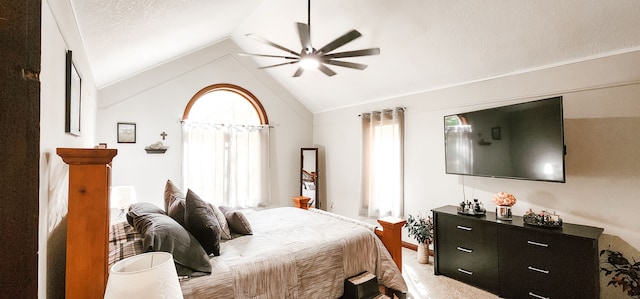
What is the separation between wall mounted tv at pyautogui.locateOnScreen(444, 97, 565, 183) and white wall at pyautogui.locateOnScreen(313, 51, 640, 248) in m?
0.29

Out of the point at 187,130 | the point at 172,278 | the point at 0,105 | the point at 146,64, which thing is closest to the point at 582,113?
the point at 172,278

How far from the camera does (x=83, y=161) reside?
95 centimetres

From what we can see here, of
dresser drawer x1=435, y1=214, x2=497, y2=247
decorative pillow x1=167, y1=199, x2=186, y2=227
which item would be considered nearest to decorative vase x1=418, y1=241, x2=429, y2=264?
dresser drawer x1=435, y1=214, x2=497, y2=247

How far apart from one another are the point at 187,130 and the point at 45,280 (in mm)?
3434

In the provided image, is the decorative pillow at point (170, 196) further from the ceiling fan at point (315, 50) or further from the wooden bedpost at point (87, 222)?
the ceiling fan at point (315, 50)

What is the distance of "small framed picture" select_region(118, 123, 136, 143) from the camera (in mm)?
3721

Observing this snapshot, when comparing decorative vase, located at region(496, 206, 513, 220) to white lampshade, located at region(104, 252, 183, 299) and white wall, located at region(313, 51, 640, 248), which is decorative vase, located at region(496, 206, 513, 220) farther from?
white lampshade, located at region(104, 252, 183, 299)

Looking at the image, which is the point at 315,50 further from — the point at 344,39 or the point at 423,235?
the point at 423,235

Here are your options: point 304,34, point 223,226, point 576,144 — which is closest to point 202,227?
point 223,226

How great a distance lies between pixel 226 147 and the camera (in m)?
4.49

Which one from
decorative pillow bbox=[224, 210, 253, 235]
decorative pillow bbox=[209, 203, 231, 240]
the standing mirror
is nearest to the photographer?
decorative pillow bbox=[209, 203, 231, 240]

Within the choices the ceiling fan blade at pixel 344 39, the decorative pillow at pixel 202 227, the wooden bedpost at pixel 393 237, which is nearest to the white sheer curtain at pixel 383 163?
the wooden bedpost at pixel 393 237

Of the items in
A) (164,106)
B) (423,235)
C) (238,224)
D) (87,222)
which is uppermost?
(164,106)

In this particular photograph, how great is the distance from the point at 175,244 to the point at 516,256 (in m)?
2.89
